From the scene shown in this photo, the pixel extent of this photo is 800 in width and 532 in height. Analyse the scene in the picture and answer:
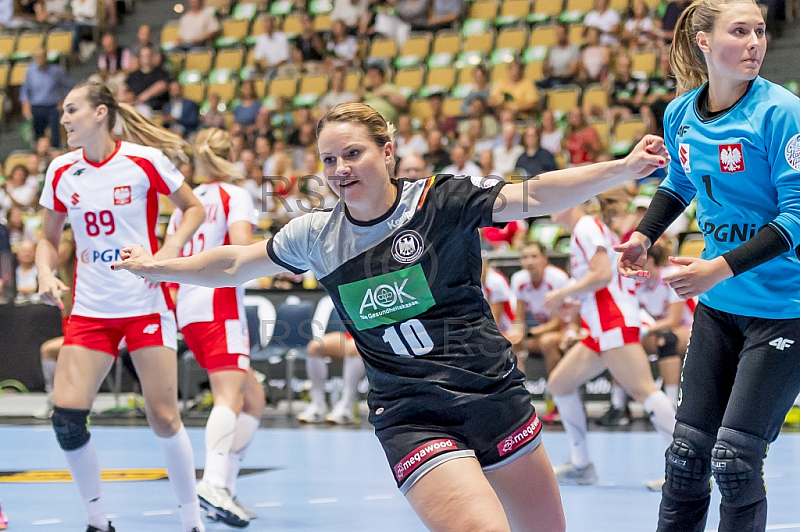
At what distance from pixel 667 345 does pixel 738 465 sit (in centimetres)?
543

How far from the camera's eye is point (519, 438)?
315 cm

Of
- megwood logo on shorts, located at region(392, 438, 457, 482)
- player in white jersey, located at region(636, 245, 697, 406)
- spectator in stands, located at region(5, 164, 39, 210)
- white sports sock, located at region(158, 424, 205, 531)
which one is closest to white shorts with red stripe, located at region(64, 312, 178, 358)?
white sports sock, located at region(158, 424, 205, 531)

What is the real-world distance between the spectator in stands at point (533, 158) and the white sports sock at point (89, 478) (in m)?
7.77

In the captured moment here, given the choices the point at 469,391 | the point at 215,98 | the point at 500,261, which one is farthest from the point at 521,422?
the point at 215,98

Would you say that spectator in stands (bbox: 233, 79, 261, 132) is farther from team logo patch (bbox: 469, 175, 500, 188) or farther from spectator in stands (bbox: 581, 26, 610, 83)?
team logo patch (bbox: 469, 175, 500, 188)

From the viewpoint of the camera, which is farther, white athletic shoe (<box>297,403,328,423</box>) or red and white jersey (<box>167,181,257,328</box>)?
white athletic shoe (<box>297,403,328,423</box>)

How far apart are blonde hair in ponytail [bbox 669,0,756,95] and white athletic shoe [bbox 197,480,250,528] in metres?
3.02

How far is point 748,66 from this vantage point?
10.8ft

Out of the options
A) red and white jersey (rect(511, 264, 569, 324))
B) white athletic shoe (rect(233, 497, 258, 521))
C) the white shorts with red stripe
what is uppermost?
the white shorts with red stripe

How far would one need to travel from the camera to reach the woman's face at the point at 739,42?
3305mm

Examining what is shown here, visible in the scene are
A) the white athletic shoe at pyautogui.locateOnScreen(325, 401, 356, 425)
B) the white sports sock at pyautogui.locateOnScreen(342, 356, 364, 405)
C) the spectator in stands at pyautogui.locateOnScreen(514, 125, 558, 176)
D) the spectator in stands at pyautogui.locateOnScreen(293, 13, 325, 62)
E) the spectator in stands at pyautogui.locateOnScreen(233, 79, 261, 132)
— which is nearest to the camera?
the white sports sock at pyautogui.locateOnScreen(342, 356, 364, 405)

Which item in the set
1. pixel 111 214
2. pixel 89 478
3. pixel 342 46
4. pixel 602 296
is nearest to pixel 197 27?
pixel 342 46

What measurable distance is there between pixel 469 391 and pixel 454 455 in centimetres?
21

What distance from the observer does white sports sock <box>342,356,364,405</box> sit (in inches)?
370
